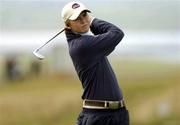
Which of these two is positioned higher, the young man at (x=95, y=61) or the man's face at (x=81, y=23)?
the man's face at (x=81, y=23)

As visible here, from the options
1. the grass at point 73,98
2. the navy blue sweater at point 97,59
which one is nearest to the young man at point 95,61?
the navy blue sweater at point 97,59

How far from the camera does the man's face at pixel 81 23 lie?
374cm

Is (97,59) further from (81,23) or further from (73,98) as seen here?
(73,98)

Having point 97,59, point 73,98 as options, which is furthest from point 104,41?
point 73,98

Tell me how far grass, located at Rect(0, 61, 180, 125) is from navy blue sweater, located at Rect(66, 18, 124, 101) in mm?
3246

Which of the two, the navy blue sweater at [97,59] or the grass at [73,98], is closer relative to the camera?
the navy blue sweater at [97,59]

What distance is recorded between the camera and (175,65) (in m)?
7.15

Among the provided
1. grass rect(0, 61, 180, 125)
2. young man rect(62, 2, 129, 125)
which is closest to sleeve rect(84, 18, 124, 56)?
young man rect(62, 2, 129, 125)

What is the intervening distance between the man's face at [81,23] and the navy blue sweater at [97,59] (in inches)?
1.5

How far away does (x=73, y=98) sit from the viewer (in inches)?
287

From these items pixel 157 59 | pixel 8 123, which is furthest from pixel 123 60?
pixel 8 123

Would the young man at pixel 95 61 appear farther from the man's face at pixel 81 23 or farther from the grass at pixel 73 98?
A: the grass at pixel 73 98

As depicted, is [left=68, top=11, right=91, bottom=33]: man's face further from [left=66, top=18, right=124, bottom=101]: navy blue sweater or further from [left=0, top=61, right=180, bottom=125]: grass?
[left=0, top=61, right=180, bottom=125]: grass

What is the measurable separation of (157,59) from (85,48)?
11.4 feet
